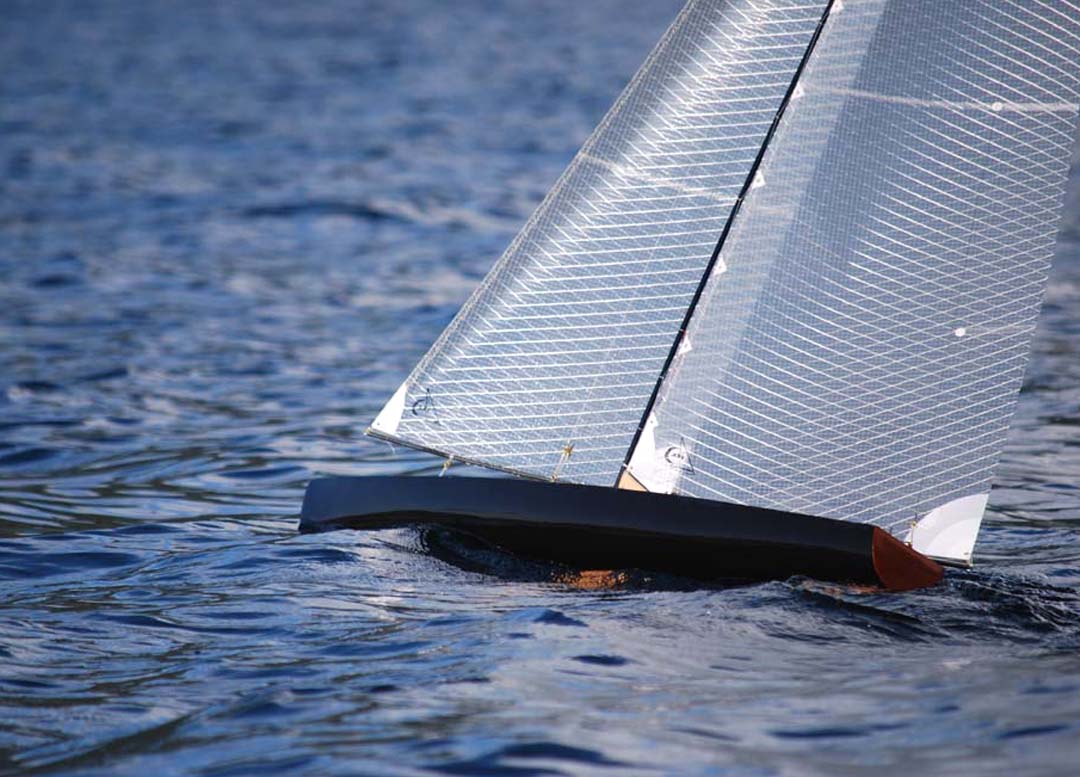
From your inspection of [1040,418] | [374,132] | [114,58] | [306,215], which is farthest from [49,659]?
[114,58]

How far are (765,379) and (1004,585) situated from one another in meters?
1.79

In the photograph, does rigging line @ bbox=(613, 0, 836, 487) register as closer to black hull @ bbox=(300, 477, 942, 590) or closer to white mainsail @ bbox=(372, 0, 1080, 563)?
white mainsail @ bbox=(372, 0, 1080, 563)

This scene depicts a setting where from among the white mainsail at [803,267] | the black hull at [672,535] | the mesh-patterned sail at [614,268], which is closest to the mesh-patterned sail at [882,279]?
the white mainsail at [803,267]

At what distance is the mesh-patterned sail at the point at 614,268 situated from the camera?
9.30m

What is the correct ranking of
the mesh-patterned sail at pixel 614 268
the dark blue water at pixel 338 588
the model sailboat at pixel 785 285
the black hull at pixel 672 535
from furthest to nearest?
the mesh-patterned sail at pixel 614 268
the model sailboat at pixel 785 285
the black hull at pixel 672 535
the dark blue water at pixel 338 588

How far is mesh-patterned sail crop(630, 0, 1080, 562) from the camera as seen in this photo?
9.05m

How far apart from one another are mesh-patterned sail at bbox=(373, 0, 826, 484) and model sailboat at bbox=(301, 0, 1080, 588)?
13mm

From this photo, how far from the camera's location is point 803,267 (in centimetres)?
929

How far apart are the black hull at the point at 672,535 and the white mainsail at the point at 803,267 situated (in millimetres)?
519

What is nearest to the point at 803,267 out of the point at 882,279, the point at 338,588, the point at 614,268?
the point at 882,279

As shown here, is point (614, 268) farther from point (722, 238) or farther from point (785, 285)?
point (785, 285)

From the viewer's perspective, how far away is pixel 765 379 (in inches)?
364

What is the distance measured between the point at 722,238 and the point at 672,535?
185 cm

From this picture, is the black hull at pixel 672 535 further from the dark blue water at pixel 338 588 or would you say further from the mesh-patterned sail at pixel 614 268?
the mesh-patterned sail at pixel 614 268
